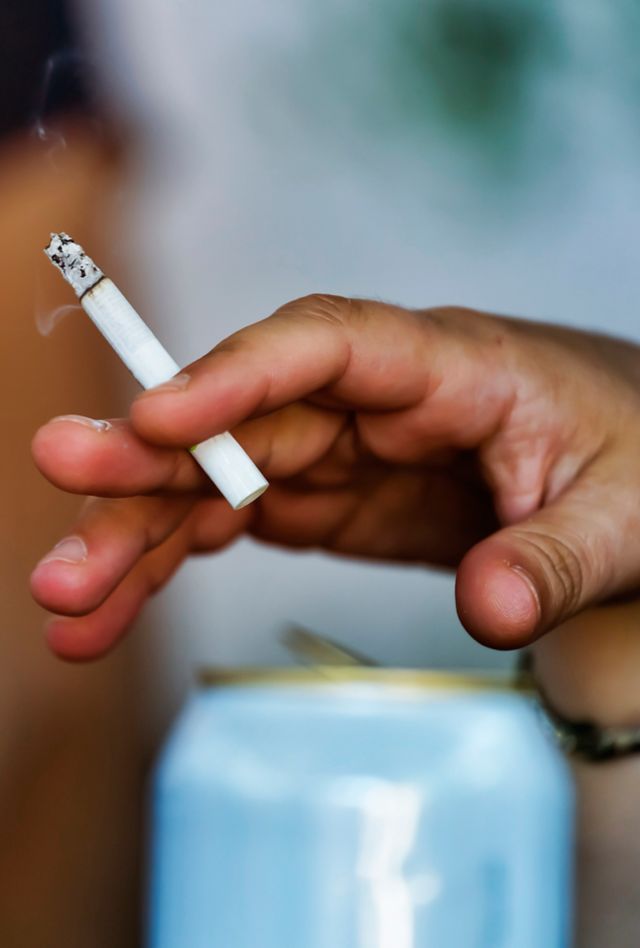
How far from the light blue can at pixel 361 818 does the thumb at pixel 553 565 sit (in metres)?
0.10

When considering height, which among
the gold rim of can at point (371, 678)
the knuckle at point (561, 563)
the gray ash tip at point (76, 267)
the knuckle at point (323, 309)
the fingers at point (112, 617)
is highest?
the gray ash tip at point (76, 267)

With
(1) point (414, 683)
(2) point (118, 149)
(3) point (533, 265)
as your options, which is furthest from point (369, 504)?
(2) point (118, 149)

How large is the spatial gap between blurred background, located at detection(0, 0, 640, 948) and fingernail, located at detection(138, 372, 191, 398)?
0.35 metres

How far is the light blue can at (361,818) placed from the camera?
1.27 feet

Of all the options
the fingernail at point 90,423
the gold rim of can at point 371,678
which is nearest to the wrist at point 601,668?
the gold rim of can at point 371,678

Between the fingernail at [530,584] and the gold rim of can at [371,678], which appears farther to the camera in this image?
the gold rim of can at [371,678]

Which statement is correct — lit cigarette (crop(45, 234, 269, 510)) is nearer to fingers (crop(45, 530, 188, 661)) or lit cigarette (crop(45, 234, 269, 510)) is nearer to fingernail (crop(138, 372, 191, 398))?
fingernail (crop(138, 372, 191, 398))

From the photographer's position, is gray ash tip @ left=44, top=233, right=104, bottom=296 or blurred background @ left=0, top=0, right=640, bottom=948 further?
blurred background @ left=0, top=0, right=640, bottom=948

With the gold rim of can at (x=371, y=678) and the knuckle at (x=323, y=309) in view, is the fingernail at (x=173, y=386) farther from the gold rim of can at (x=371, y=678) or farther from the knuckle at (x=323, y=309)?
the gold rim of can at (x=371, y=678)

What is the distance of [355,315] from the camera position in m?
0.34

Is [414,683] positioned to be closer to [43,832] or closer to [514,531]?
[514,531]

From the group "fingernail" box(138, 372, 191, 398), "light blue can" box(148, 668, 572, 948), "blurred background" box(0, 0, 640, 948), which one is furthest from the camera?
"blurred background" box(0, 0, 640, 948)

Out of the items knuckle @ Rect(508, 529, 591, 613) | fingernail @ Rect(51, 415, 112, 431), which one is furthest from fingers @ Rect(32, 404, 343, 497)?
knuckle @ Rect(508, 529, 591, 613)

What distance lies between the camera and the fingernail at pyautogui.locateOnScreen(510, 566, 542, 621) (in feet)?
0.99
